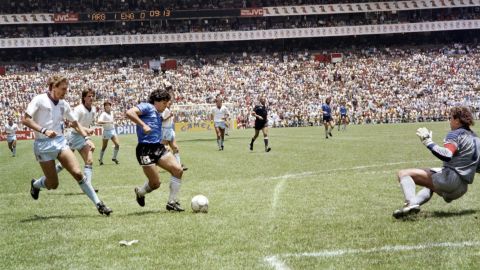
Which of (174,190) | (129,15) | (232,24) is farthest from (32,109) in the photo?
(232,24)

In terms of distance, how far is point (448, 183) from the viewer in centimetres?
875

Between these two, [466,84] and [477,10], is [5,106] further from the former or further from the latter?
[477,10]

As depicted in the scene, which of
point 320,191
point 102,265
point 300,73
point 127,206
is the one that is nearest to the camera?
point 102,265

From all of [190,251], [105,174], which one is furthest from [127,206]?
[105,174]

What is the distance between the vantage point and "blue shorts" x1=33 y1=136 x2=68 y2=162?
1023cm

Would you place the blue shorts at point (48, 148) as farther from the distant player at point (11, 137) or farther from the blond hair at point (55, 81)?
the distant player at point (11, 137)

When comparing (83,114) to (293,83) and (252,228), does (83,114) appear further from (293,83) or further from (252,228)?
(293,83)

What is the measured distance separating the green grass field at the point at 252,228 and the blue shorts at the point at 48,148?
3.11 ft

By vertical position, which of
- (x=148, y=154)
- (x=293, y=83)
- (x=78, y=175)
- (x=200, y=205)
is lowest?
(x=293, y=83)

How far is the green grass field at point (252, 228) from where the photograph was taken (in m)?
6.61

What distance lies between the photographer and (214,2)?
79.6 meters

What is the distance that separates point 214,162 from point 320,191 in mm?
9351

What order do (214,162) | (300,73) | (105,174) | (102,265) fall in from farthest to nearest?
(300,73) < (214,162) < (105,174) < (102,265)

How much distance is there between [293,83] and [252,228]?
60.3 meters
